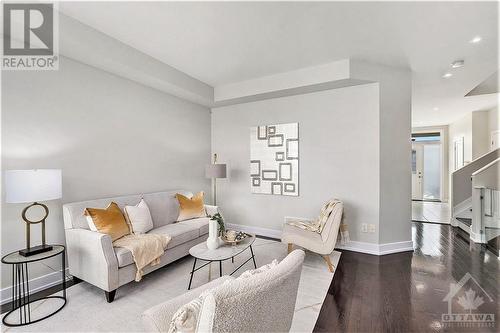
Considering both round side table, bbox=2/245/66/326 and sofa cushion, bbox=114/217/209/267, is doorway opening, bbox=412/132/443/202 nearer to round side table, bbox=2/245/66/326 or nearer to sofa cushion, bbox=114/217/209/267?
sofa cushion, bbox=114/217/209/267

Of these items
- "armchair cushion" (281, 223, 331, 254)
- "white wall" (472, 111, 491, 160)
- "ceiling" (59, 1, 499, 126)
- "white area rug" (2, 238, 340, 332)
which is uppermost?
"ceiling" (59, 1, 499, 126)

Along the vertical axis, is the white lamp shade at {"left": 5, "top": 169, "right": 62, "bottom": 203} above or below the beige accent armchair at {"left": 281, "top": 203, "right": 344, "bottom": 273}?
above

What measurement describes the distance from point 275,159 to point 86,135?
2883 mm

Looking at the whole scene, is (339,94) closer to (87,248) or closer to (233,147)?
(233,147)

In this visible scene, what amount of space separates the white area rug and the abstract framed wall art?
147cm

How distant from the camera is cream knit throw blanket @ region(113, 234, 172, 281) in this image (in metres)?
2.40

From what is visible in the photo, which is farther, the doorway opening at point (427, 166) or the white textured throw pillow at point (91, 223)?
the doorway opening at point (427, 166)

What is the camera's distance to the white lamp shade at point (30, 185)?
6.45ft

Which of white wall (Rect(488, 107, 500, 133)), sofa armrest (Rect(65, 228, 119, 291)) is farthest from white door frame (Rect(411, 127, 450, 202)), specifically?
sofa armrest (Rect(65, 228, 119, 291))

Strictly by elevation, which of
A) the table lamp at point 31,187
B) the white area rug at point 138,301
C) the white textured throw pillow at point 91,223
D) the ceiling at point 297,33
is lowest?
the white area rug at point 138,301

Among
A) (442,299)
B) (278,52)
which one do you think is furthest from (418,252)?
(278,52)

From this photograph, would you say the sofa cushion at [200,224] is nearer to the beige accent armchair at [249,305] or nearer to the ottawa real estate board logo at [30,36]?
the beige accent armchair at [249,305]

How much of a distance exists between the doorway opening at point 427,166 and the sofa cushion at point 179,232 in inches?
348

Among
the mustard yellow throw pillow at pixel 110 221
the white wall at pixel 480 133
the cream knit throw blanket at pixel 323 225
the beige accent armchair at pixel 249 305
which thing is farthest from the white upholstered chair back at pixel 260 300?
the white wall at pixel 480 133
